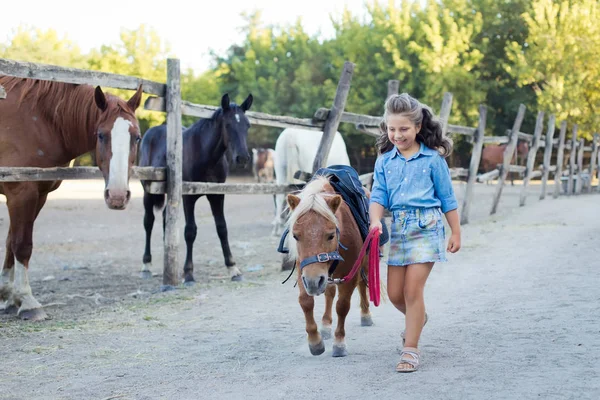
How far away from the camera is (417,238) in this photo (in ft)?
12.2

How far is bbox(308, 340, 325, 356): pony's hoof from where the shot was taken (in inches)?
159

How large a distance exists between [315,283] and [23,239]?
3.22 metres

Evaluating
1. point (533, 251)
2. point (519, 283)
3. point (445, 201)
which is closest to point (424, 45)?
point (533, 251)

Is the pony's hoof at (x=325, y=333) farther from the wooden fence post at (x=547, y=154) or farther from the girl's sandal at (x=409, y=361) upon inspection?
the wooden fence post at (x=547, y=154)

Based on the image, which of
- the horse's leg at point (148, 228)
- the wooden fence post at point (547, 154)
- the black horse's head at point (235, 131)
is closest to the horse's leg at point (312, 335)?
the black horse's head at point (235, 131)

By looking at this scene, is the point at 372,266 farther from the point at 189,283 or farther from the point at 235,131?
the point at 235,131

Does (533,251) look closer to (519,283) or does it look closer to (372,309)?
(519,283)

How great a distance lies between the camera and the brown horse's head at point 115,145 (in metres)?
5.56

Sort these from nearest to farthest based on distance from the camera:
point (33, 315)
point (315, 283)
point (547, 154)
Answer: point (315, 283), point (33, 315), point (547, 154)

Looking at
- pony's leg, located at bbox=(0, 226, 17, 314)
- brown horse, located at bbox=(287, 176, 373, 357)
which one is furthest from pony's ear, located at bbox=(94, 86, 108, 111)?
brown horse, located at bbox=(287, 176, 373, 357)

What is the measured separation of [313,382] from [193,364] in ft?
2.93

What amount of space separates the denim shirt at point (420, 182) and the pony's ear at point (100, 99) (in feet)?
9.51

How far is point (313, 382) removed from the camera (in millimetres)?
3473

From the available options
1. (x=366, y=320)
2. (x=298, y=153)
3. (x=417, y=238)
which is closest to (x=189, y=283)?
(x=366, y=320)
